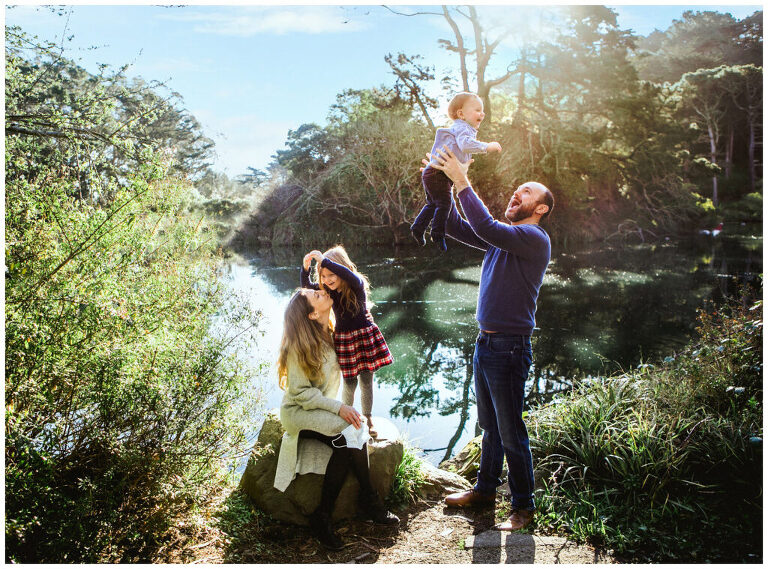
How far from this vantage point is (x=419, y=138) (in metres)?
15.7

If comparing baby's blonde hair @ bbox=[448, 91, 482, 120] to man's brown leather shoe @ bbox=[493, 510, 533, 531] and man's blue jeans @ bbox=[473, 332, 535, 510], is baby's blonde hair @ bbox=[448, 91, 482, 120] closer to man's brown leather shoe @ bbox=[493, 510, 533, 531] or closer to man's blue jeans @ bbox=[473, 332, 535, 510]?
man's blue jeans @ bbox=[473, 332, 535, 510]

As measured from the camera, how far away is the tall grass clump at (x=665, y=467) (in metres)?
2.44

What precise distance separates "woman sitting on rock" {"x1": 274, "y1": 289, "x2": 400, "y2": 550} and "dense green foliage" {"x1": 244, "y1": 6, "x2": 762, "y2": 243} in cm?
1182

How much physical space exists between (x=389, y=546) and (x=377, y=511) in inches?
7.1

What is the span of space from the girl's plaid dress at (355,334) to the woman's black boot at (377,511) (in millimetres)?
667

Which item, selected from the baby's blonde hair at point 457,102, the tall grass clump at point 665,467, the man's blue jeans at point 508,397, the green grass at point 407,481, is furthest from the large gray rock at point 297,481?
the baby's blonde hair at point 457,102

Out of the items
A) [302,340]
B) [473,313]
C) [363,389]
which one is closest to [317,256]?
[302,340]

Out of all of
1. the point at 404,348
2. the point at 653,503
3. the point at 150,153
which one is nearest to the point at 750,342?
the point at 653,503

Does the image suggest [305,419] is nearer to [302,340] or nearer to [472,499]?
[302,340]

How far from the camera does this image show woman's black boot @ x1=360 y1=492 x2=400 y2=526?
272cm

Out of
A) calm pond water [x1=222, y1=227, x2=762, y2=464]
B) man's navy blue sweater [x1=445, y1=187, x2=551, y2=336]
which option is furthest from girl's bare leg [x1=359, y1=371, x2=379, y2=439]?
man's navy blue sweater [x1=445, y1=187, x2=551, y2=336]

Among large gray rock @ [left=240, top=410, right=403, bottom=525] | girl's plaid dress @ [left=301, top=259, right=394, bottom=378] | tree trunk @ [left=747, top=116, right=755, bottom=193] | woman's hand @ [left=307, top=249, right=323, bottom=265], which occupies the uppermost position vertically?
tree trunk @ [left=747, top=116, right=755, bottom=193]

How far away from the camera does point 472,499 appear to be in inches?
113

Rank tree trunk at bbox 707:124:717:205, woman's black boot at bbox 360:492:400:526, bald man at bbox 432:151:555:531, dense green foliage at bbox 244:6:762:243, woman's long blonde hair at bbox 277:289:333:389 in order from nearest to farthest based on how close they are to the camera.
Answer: bald man at bbox 432:151:555:531 < woman's long blonde hair at bbox 277:289:333:389 < woman's black boot at bbox 360:492:400:526 < dense green foliage at bbox 244:6:762:243 < tree trunk at bbox 707:124:717:205
